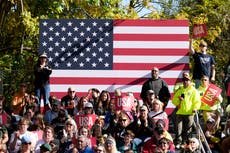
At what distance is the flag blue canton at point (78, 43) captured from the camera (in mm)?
16297

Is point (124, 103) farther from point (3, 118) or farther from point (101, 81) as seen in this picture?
point (101, 81)

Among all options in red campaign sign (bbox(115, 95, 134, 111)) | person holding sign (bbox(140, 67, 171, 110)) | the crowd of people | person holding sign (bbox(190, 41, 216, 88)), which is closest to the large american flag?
the crowd of people

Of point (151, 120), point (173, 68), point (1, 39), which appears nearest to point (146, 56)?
point (173, 68)

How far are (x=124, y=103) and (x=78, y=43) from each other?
3393 mm

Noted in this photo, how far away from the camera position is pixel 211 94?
13.8 meters

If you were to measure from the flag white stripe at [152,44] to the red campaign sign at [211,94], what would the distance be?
2679mm

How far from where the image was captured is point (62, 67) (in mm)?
16266

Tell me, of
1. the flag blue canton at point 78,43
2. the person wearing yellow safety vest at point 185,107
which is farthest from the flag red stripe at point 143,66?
the person wearing yellow safety vest at point 185,107

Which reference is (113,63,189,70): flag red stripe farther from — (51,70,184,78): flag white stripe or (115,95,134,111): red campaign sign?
(115,95,134,111): red campaign sign

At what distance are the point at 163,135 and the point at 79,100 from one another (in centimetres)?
303

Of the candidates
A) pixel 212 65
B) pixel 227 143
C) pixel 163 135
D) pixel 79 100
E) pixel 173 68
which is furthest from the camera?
pixel 173 68

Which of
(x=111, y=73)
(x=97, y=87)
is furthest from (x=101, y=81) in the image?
(x=111, y=73)

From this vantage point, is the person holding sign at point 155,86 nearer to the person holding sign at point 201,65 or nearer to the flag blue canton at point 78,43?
the person holding sign at point 201,65

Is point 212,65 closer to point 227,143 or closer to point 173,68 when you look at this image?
point 173,68
